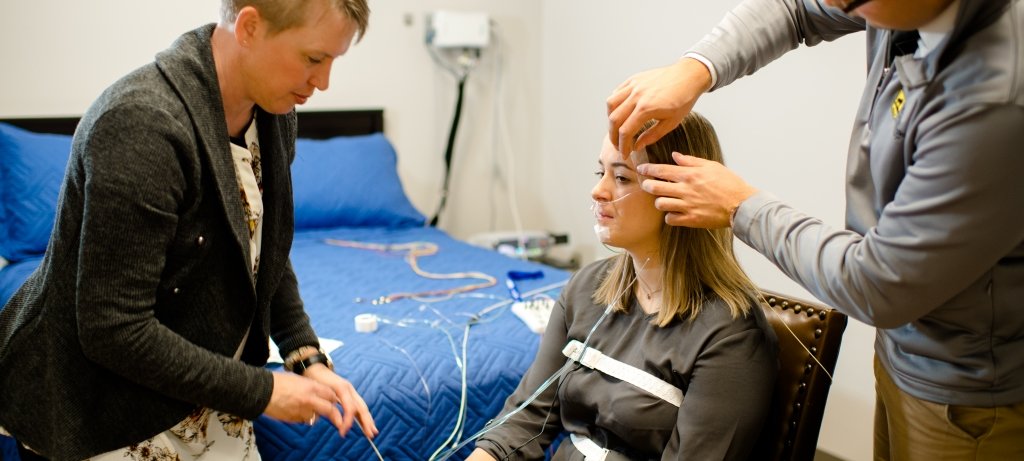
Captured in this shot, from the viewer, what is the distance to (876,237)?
97 centimetres

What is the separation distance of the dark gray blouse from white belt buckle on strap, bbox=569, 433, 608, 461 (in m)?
0.01

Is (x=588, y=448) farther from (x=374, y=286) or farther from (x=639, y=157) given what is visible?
(x=374, y=286)

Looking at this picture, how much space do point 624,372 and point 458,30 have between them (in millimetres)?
2664

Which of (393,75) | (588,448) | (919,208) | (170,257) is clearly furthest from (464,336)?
(393,75)

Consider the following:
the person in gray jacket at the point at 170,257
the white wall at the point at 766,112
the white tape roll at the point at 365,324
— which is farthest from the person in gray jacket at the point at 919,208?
the white wall at the point at 766,112

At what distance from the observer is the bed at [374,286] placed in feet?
6.06

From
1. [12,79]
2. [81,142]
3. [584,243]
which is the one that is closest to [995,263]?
[81,142]

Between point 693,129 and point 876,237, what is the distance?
22.2 inches

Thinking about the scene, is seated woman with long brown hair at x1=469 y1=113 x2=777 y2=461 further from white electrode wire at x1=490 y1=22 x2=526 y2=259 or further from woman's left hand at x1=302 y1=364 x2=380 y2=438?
white electrode wire at x1=490 y1=22 x2=526 y2=259

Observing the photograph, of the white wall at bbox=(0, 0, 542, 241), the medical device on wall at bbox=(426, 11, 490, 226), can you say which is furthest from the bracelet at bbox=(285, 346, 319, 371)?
the medical device on wall at bbox=(426, 11, 490, 226)

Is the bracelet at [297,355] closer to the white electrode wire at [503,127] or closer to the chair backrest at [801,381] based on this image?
the chair backrest at [801,381]

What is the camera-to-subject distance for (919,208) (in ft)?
3.00

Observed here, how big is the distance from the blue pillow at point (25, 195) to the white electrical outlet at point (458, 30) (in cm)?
178

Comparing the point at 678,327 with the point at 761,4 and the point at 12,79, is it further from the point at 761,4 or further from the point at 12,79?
the point at 12,79
